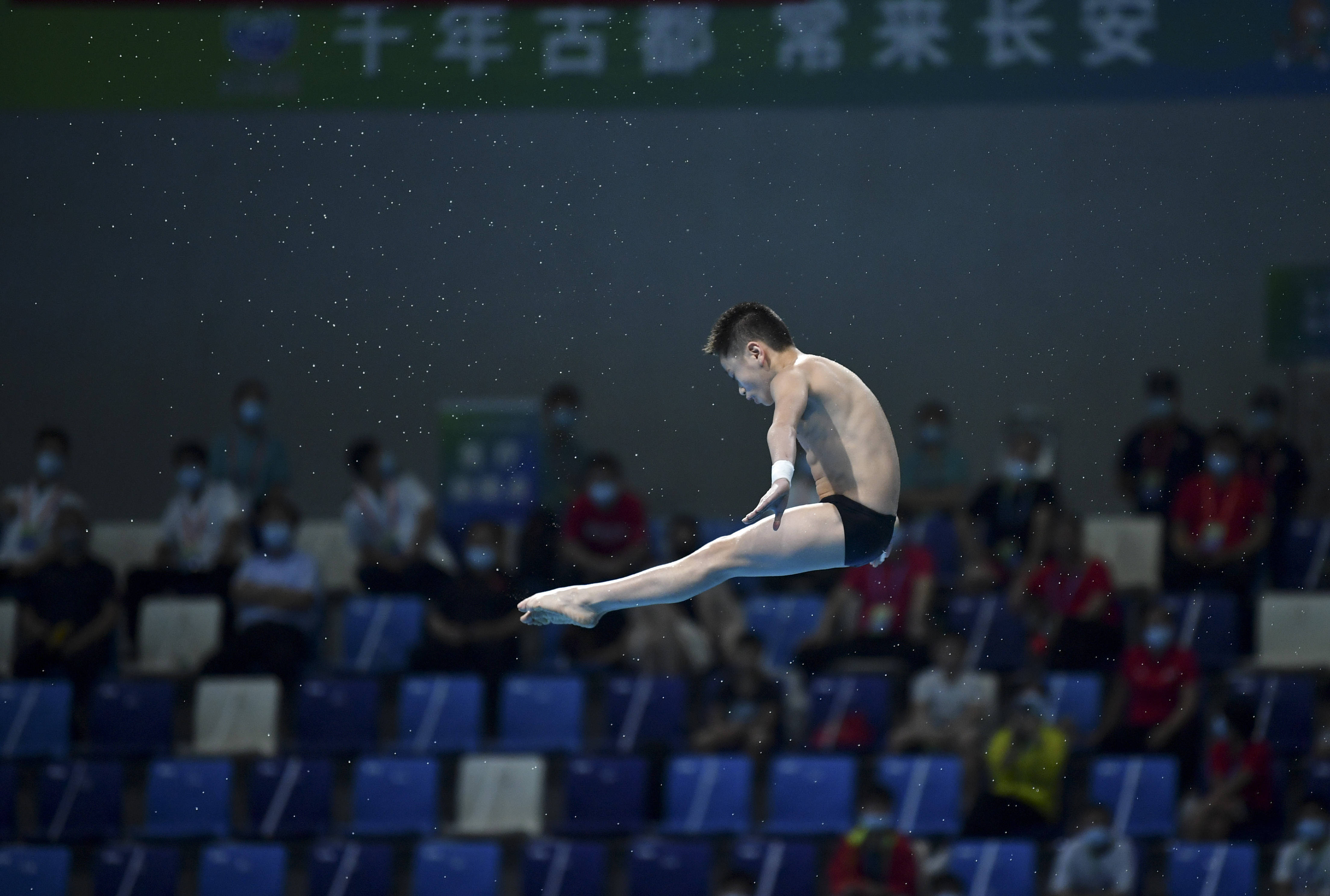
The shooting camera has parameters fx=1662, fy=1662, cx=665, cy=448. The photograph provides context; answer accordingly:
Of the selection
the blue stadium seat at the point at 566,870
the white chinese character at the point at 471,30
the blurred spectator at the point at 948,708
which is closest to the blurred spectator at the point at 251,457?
the white chinese character at the point at 471,30

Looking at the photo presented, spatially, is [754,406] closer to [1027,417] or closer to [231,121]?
[1027,417]

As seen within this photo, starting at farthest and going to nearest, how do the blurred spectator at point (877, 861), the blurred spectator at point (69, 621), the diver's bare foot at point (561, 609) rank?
the blurred spectator at point (69, 621) < the blurred spectator at point (877, 861) < the diver's bare foot at point (561, 609)

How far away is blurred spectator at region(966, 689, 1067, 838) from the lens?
30.3ft

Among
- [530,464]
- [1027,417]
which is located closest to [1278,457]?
[1027,417]

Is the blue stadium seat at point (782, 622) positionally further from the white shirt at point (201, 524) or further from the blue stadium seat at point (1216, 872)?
the white shirt at point (201, 524)

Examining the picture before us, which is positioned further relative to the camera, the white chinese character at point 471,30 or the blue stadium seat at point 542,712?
the white chinese character at point 471,30

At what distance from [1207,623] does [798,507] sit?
17.8ft

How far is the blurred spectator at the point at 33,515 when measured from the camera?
11242 mm

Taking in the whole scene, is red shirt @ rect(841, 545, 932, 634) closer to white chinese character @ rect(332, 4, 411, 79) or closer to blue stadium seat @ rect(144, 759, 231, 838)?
blue stadium seat @ rect(144, 759, 231, 838)

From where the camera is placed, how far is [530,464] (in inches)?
445

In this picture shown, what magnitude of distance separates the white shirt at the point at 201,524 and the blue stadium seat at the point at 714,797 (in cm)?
369

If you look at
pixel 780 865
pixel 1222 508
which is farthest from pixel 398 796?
pixel 1222 508

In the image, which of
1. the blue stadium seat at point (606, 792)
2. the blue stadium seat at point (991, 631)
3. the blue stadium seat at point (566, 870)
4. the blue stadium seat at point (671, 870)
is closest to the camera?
the blue stadium seat at point (671, 870)

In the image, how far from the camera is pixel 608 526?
10.7m
